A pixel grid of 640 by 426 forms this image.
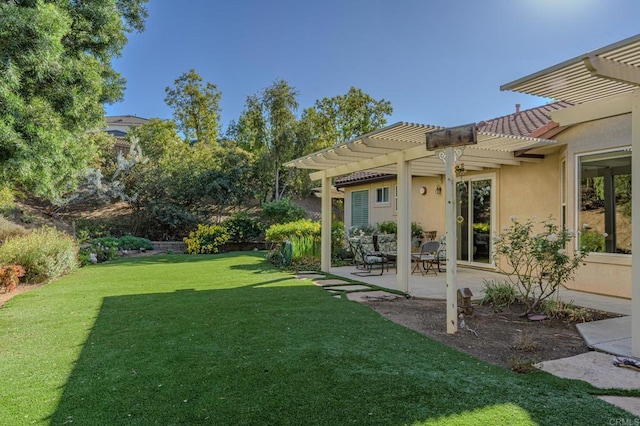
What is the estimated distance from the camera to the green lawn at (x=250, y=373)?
3.01 meters

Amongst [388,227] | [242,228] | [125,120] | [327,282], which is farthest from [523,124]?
[125,120]

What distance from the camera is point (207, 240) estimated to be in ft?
57.2

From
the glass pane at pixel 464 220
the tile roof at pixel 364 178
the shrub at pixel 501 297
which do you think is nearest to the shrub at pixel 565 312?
the shrub at pixel 501 297

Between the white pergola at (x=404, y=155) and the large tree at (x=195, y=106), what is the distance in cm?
2355

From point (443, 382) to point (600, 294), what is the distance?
236 inches

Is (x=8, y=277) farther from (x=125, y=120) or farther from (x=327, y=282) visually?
(x=125, y=120)

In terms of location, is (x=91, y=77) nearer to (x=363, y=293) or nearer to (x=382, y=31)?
(x=363, y=293)

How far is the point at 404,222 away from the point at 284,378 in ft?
16.3

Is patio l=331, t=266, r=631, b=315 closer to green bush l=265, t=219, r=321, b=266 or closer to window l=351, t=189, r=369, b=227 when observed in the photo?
green bush l=265, t=219, r=321, b=266

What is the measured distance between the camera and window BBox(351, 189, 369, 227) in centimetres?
1700

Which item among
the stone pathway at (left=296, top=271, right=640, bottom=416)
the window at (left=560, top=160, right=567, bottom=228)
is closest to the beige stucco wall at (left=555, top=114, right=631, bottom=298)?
the window at (left=560, top=160, right=567, bottom=228)

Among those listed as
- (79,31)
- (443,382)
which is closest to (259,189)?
(79,31)

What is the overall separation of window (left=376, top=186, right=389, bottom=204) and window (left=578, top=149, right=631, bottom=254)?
8.10 metres

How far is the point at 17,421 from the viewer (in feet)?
9.59
